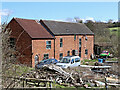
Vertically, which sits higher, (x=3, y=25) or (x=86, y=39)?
(x=86, y=39)

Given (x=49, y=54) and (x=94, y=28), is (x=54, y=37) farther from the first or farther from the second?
(x=94, y=28)

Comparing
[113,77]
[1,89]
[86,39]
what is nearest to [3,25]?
[1,89]

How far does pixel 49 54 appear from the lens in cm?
2520

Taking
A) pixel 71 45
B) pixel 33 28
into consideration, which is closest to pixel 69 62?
pixel 33 28

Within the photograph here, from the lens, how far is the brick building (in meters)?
22.8

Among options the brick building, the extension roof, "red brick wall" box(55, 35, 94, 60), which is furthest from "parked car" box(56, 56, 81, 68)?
the extension roof

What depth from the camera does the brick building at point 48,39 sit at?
22.8 m

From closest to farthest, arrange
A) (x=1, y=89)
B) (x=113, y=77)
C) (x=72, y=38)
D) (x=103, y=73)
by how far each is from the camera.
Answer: (x=1, y=89) → (x=113, y=77) → (x=103, y=73) → (x=72, y=38)

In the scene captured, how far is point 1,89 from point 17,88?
1072mm

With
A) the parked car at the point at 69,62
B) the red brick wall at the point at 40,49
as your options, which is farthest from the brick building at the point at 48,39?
the parked car at the point at 69,62

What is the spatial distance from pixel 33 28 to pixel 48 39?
2.72m

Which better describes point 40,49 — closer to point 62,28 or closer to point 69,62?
point 69,62

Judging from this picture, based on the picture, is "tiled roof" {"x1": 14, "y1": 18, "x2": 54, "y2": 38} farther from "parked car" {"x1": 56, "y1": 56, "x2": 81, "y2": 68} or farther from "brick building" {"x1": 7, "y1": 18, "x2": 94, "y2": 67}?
"parked car" {"x1": 56, "y1": 56, "x2": 81, "y2": 68}

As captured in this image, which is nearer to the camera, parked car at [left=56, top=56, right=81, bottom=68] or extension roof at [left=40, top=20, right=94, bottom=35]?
parked car at [left=56, top=56, right=81, bottom=68]
